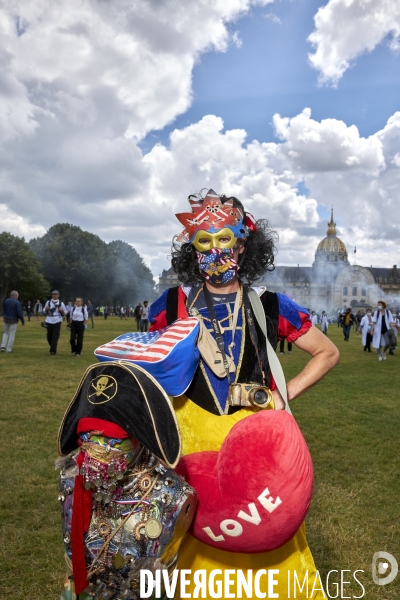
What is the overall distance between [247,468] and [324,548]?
3.10m

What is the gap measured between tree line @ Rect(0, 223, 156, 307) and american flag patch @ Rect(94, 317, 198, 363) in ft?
194

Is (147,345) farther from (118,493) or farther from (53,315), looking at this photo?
(53,315)

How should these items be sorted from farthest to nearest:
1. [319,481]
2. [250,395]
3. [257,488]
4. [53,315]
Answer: [53,315] < [319,481] < [250,395] < [257,488]

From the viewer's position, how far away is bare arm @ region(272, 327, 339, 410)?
2.85m

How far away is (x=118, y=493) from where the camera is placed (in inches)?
71.9

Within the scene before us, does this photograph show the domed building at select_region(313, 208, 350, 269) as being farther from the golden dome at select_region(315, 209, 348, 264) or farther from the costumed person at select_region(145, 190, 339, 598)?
the costumed person at select_region(145, 190, 339, 598)

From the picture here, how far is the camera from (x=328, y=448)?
7.49m

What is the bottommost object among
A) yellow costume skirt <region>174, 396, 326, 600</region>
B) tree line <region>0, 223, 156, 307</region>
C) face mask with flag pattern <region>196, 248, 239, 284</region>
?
yellow costume skirt <region>174, 396, 326, 600</region>

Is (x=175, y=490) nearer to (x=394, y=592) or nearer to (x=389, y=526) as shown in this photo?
(x=394, y=592)

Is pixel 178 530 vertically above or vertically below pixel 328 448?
above

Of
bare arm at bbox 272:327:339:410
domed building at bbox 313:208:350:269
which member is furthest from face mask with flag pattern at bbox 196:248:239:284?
domed building at bbox 313:208:350:269

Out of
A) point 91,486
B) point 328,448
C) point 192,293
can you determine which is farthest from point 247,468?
point 328,448

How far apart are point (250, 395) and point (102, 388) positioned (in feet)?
2.92

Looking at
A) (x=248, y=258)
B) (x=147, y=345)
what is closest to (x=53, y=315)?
(x=248, y=258)
